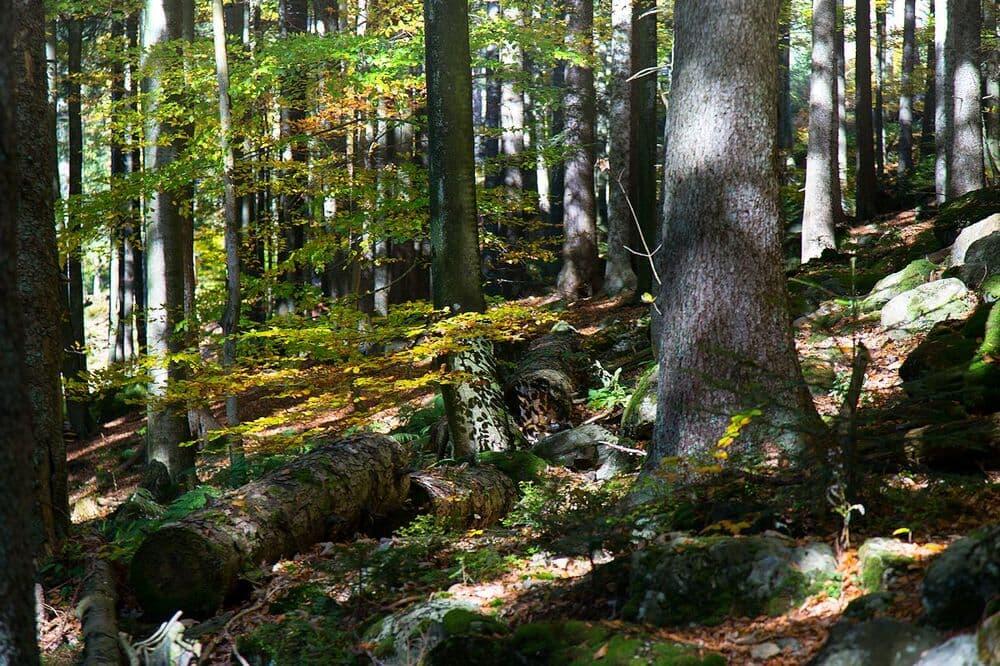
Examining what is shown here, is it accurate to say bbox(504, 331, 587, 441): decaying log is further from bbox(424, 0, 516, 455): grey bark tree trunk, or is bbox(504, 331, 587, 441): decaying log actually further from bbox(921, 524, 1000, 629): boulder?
bbox(921, 524, 1000, 629): boulder

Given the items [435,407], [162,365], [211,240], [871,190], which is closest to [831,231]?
[871,190]

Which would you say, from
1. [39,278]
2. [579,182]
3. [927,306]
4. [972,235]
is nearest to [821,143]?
[579,182]

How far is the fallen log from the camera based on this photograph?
5.93 m

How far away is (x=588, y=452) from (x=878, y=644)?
5.80 meters

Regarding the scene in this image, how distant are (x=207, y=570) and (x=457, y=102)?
17.8 feet

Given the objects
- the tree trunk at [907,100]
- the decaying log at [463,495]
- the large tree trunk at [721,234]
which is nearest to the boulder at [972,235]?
the large tree trunk at [721,234]

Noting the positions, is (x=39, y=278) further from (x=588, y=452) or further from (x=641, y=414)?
(x=641, y=414)

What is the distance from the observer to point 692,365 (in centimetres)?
614

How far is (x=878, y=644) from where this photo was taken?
3092 mm

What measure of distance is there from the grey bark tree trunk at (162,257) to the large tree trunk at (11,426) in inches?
359

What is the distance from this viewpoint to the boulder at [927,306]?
8672mm

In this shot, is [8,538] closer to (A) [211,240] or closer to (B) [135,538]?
(B) [135,538]

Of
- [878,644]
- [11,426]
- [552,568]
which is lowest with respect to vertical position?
[552,568]

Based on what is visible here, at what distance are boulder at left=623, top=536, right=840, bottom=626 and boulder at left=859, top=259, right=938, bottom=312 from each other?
686cm
